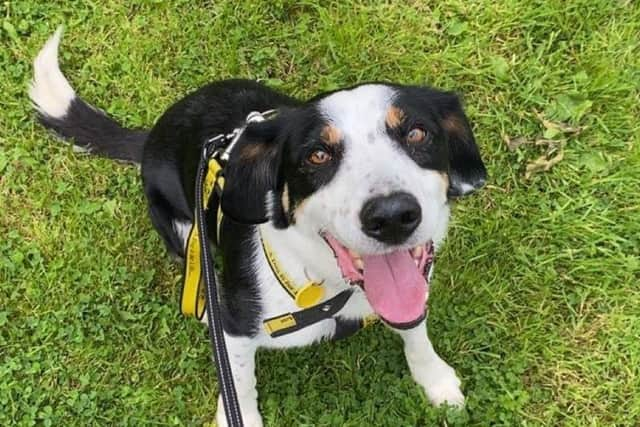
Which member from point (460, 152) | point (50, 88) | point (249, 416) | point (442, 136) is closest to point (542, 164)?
point (460, 152)

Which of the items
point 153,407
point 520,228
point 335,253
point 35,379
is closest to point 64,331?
point 35,379

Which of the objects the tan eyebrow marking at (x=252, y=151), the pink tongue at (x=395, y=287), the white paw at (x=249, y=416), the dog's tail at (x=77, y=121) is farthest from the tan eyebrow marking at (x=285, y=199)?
the dog's tail at (x=77, y=121)

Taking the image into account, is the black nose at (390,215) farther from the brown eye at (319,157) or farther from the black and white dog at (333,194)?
the brown eye at (319,157)

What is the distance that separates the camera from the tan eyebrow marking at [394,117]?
2.72 meters

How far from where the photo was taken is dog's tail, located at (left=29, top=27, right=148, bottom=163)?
13.4 feet

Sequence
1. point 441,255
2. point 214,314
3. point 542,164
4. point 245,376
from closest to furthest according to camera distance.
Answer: point 214,314 → point 245,376 → point 441,255 → point 542,164

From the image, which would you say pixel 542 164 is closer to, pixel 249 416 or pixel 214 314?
pixel 249 416

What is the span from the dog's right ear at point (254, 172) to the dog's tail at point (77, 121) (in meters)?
1.24

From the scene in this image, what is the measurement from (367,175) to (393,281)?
433mm

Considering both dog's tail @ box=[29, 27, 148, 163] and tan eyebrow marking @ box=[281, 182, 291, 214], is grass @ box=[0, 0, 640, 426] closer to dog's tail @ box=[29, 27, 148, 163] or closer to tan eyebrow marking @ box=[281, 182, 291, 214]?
dog's tail @ box=[29, 27, 148, 163]

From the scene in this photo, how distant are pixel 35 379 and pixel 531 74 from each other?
262cm

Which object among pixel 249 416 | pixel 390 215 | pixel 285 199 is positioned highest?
pixel 390 215

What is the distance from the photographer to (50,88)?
13.6ft

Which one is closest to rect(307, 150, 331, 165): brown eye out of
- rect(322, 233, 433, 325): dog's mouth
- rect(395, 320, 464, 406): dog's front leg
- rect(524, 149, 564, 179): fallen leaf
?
rect(322, 233, 433, 325): dog's mouth
